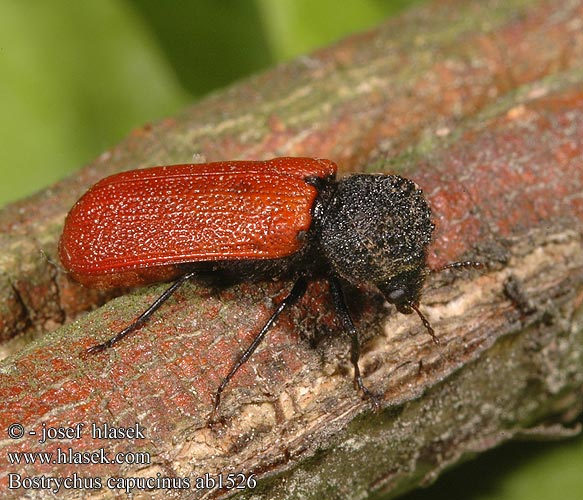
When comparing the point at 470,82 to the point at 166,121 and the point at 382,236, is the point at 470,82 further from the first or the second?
the point at 166,121

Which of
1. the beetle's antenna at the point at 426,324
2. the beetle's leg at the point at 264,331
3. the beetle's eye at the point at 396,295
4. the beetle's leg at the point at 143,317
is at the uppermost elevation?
the beetle's leg at the point at 143,317

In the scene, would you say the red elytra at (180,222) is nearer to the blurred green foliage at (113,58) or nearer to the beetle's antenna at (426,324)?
the beetle's antenna at (426,324)

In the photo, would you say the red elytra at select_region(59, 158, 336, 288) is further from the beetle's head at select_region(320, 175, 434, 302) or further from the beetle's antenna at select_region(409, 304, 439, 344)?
the beetle's antenna at select_region(409, 304, 439, 344)

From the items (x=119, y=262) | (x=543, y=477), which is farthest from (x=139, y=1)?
(x=543, y=477)

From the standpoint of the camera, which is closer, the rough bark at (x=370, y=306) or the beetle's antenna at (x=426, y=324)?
the rough bark at (x=370, y=306)

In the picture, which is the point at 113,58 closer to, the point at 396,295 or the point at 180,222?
the point at 180,222

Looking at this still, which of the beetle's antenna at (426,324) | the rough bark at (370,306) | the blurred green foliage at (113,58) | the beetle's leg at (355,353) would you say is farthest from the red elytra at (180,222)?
the blurred green foliage at (113,58)
